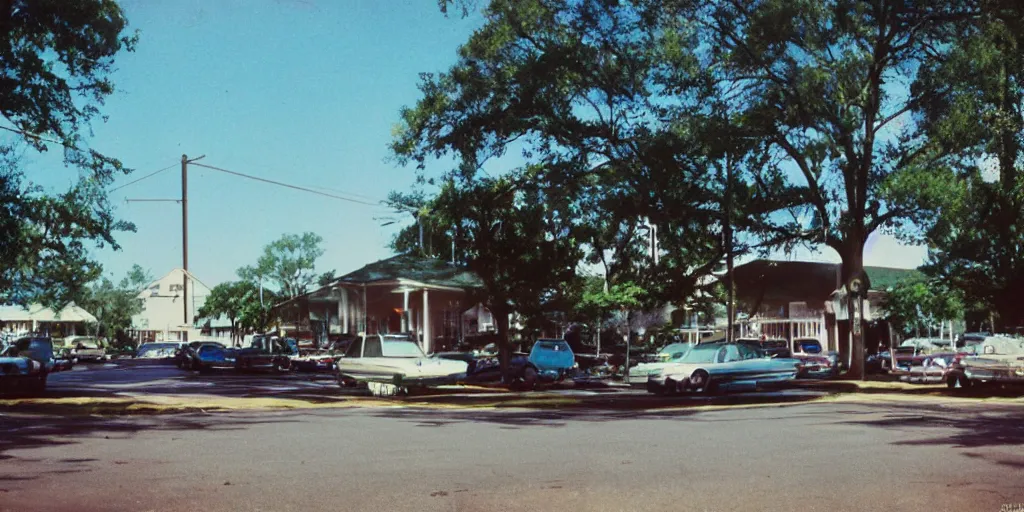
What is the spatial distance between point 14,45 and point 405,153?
13325 millimetres

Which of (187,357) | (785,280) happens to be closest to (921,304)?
(785,280)

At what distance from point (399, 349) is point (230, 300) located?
61.8m

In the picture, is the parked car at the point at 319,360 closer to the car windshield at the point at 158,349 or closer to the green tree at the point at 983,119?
the green tree at the point at 983,119

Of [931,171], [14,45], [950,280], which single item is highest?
[14,45]

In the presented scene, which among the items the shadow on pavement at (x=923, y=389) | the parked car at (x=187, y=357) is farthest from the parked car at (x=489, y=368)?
the parked car at (x=187, y=357)

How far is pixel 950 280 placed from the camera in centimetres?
4691

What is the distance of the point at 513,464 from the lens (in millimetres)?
11297

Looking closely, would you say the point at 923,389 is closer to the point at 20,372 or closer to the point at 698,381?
the point at 698,381

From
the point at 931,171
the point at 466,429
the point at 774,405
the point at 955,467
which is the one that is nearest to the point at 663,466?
the point at 955,467

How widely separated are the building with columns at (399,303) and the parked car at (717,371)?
1228 centimetres

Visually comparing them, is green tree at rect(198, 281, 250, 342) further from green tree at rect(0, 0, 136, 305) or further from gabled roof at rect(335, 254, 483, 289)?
green tree at rect(0, 0, 136, 305)

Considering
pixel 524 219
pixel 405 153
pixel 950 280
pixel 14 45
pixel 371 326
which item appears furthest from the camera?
pixel 371 326

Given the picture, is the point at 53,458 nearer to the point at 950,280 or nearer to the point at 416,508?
the point at 416,508

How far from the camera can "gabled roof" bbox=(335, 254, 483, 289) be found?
4550cm
